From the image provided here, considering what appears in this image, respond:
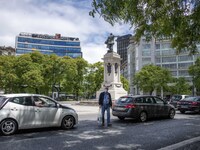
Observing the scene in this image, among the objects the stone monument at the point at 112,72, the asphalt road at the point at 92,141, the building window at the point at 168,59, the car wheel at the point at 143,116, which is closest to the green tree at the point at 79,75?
the stone monument at the point at 112,72

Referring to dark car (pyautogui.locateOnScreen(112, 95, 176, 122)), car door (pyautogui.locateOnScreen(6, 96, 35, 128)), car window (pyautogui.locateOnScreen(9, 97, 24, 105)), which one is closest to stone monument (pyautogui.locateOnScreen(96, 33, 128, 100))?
dark car (pyautogui.locateOnScreen(112, 95, 176, 122))

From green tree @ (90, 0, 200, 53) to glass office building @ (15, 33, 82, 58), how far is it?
4586 inches

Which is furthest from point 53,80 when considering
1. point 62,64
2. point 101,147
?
point 101,147

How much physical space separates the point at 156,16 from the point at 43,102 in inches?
226

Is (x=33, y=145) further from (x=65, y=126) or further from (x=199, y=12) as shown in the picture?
(x=199, y=12)

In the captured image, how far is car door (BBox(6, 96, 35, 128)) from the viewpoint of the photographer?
30.8 feet

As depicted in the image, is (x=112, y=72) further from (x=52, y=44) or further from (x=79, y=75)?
(x=52, y=44)

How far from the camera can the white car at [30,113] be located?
363 inches

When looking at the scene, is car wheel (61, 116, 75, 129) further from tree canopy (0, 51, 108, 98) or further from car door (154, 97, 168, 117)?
tree canopy (0, 51, 108, 98)

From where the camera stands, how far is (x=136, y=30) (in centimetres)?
847

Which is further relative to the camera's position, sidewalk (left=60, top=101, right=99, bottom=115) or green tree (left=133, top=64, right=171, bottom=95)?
green tree (left=133, top=64, right=171, bottom=95)

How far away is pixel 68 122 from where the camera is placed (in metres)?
10.9

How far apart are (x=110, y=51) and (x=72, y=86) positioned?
74.3ft

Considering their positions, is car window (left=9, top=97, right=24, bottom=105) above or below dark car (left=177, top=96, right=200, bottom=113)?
above
